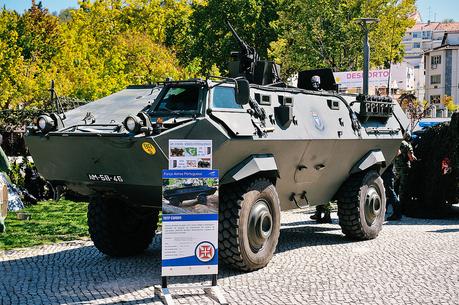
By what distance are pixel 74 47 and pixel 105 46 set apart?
378 centimetres

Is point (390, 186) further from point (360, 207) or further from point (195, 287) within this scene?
point (195, 287)

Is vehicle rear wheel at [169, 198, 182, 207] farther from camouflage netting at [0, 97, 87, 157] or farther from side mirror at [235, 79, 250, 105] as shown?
camouflage netting at [0, 97, 87, 157]

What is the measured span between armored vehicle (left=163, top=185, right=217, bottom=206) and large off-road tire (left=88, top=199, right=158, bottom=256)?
232 centimetres

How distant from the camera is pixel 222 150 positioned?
24.7ft

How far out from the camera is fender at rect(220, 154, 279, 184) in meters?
7.83

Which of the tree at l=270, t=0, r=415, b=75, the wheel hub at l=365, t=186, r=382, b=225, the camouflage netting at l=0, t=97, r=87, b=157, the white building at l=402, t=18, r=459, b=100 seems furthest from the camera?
the white building at l=402, t=18, r=459, b=100

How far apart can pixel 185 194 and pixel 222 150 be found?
91 cm

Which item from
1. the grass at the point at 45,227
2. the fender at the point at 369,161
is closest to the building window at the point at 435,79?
the grass at the point at 45,227

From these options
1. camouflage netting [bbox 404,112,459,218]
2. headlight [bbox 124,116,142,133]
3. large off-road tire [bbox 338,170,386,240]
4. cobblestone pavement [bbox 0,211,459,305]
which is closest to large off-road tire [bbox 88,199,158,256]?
cobblestone pavement [bbox 0,211,459,305]

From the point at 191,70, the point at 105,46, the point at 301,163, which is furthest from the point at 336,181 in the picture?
the point at 105,46

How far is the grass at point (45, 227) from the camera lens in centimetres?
1039

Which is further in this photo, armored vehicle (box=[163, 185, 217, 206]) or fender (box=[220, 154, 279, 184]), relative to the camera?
fender (box=[220, 154, 279, 184])

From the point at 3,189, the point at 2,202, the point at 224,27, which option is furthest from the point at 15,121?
the point at 224,27

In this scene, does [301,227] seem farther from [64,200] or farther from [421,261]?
[64,200]
